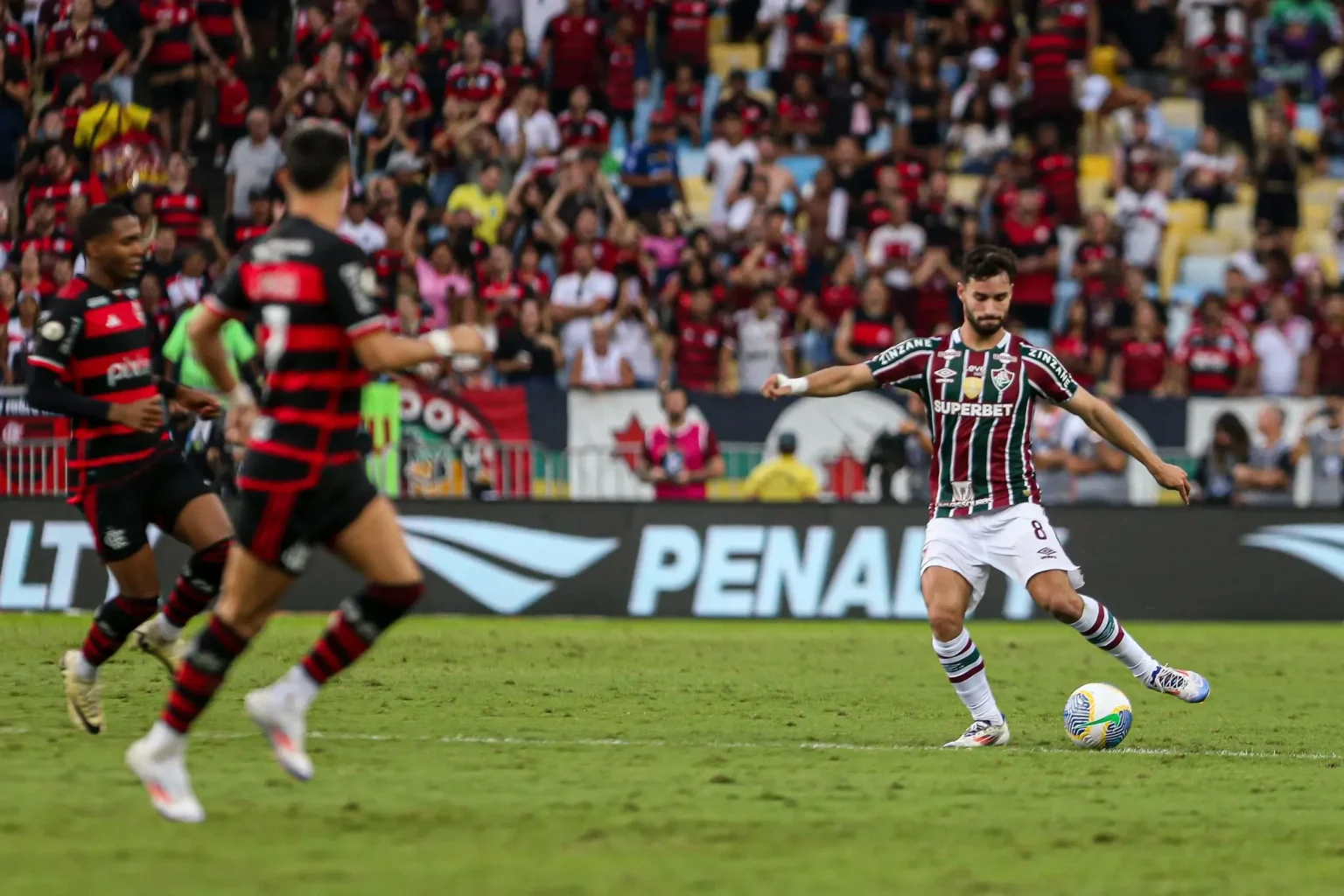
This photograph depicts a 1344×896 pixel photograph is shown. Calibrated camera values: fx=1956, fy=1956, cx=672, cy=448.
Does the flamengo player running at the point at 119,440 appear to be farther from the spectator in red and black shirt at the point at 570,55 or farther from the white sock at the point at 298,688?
the spectator in red and black shirt at the point at 570,55

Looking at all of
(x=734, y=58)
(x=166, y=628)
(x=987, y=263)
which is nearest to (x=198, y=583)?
(x=166, y=628)

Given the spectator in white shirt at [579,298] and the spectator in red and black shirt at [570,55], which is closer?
the spectator in white shirt at [579,298]

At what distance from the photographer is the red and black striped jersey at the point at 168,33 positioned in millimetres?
23094

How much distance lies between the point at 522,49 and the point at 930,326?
6514mm

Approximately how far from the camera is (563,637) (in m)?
16.1

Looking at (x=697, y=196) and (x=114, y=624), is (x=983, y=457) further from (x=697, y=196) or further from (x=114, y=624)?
(x=697, y=196)

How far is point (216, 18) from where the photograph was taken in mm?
23812

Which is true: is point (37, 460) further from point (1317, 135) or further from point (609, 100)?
point (1317, 135)

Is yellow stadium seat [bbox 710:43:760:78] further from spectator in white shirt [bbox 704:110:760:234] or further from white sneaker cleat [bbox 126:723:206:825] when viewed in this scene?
white sneaker cleat [bbox 126:723:206:825]

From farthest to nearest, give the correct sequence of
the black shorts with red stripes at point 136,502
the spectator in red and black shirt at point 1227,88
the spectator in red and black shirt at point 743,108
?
the spectator in red and black shirt at point 1227,88 → the spectator in red and black shirt at point 743,108 → the black shorts with red stripes at point 136,502

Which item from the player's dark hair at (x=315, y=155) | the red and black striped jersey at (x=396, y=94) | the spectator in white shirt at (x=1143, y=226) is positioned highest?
the red and black striped jersey at (x=396, y=94)

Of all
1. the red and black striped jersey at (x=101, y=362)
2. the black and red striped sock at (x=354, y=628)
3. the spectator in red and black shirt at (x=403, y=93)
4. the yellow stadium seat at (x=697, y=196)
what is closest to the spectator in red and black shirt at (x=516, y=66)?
the spectator in red and black shirt at (x=403, y=93)

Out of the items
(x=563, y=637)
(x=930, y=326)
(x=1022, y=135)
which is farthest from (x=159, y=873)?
(x=1022, y=135)

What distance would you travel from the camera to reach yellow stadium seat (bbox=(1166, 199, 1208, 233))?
25875 millimetres
